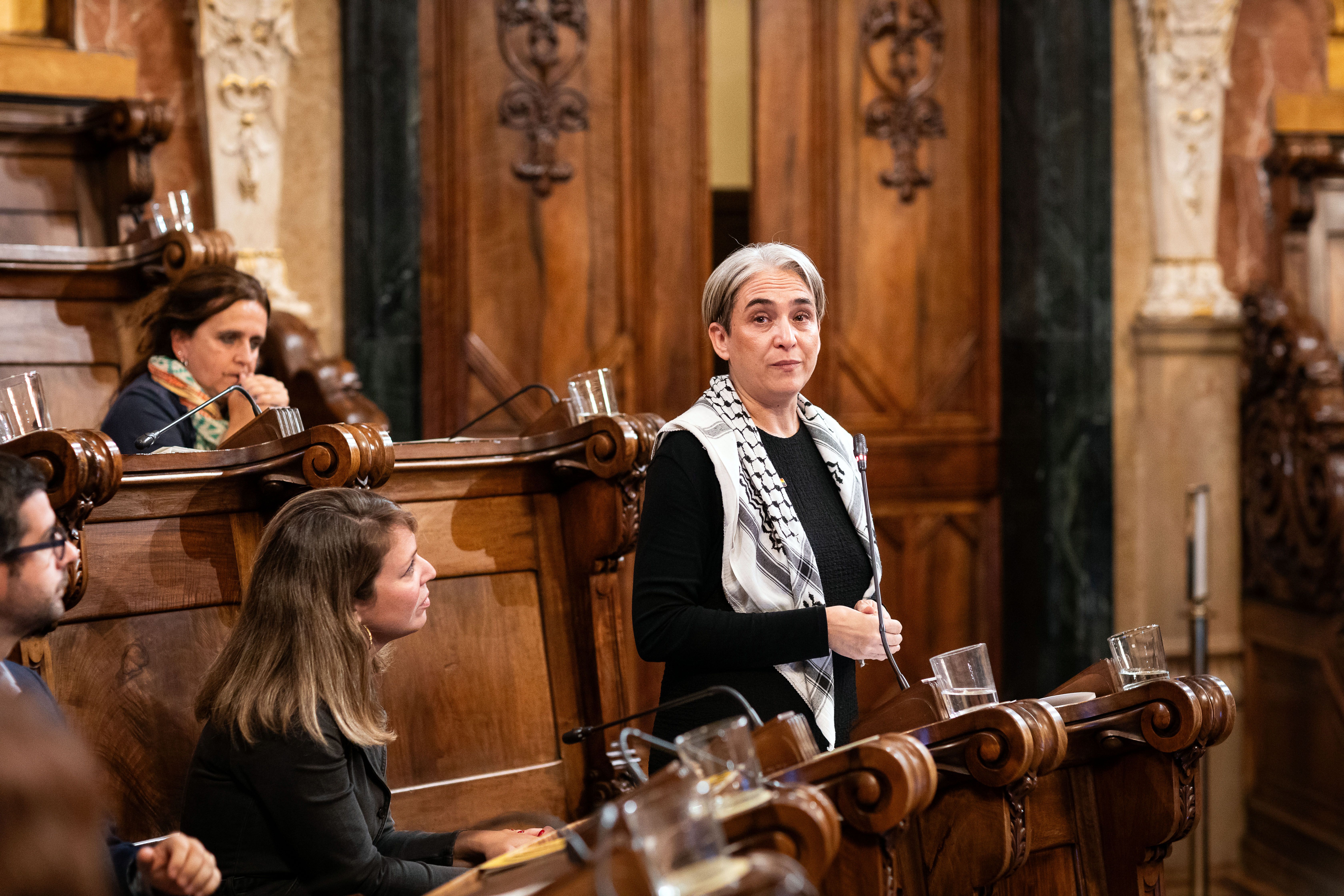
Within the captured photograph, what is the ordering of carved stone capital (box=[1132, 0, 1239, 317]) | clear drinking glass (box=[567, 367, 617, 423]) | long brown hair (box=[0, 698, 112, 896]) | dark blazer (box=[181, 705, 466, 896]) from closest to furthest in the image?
1. long brown hair (box=[0, 698, 112, 896])
2. dark blazer (box=[181, 705, 466, 896])
3. clear drinking glass (box=[567, 367, 617, 423])
4. carved stone capital (box=[1132, 0, 1239, 317])

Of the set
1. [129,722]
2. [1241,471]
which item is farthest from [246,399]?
[1241,471]

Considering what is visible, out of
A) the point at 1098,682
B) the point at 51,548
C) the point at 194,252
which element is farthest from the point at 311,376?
the point at 1098,682

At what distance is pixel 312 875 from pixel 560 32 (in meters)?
3.20

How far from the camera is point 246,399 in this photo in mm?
2838

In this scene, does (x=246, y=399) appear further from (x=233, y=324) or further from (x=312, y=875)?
(x=312, y=875)

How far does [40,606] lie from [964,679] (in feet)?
4.05

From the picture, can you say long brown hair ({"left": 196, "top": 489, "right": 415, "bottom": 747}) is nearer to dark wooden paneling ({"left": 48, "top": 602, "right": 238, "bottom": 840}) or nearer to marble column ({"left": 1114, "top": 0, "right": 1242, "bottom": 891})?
dark wooden paneling ({"left": 48, "top": 602, "right": 238, "bottom": 840})

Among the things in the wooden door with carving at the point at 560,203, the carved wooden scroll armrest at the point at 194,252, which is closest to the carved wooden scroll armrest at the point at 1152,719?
the carved wooden scroll armrest at the point at 194,252

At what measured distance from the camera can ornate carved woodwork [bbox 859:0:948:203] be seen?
4648 millimetres

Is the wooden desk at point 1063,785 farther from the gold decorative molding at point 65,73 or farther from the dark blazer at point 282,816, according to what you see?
the gold decorative molding at point 65,73

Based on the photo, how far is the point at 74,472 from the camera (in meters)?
1.88

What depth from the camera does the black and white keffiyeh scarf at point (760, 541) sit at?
77.4 inches

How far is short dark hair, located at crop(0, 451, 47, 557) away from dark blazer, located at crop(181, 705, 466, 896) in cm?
37

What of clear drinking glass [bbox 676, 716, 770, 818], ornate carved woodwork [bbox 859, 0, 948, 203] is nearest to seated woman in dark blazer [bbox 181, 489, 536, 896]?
clear drinking glass [bbox 676, 716, 770, 818]
